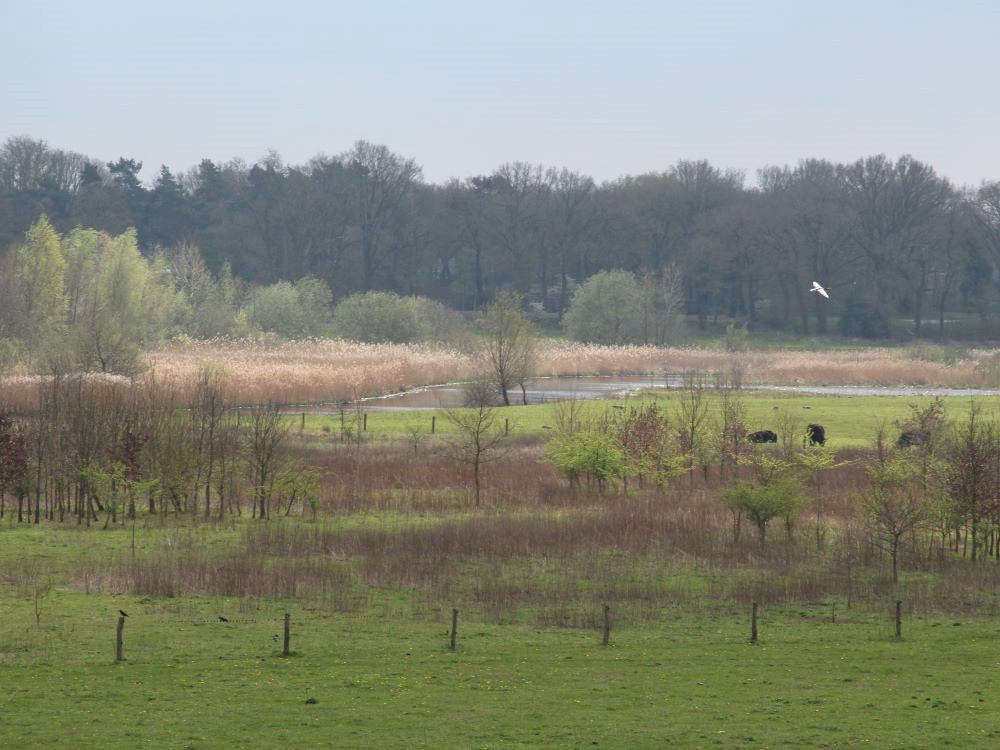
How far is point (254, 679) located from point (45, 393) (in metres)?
25.4

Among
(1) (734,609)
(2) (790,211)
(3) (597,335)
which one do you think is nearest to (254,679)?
(1) (734,609)

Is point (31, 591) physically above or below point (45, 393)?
below

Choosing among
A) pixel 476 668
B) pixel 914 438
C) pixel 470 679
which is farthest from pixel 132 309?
pixel 470 679

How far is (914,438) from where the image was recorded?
4281 centimetres

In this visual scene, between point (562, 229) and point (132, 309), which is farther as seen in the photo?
point (562, 229)

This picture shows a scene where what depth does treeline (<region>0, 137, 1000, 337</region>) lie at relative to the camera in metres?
125

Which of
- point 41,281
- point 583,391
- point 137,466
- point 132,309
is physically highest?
point 41,281

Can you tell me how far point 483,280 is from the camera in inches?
5650

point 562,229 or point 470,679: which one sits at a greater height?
point 562,229

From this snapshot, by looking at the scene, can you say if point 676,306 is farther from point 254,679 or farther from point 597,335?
point 254,679

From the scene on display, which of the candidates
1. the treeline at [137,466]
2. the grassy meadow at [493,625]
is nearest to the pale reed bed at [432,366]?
the treeline at [137,466]

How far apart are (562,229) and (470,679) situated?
121684 mm

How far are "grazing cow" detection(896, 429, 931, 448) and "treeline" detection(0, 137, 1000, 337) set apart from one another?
7649 centimetres

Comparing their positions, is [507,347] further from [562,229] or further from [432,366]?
[562,229]
